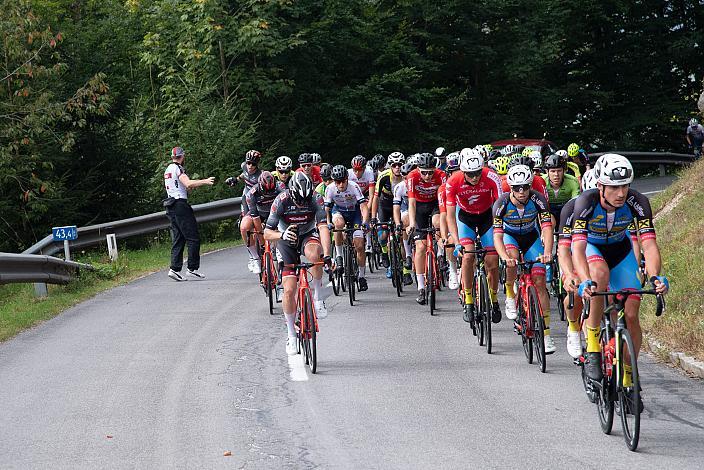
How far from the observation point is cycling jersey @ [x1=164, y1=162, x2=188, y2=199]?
61.0ft

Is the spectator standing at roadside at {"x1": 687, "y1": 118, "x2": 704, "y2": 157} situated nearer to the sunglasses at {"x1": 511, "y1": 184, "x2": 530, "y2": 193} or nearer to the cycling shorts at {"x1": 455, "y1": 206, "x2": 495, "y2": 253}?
the cycling shorts at {"x1": 455, "y1": 206, "x2": 495, "y2": 253}

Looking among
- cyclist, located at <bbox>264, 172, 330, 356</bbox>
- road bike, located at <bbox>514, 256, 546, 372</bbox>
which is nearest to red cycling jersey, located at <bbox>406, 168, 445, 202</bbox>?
cyclist, located at <bbox>264, 172, 330, 356</bbox>

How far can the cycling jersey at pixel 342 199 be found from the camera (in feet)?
57.2

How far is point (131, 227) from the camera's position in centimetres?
2219

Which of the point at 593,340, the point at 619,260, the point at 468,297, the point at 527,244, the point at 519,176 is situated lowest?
the point at 468,297

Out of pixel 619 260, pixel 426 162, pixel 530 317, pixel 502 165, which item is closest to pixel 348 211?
pixel 426 162

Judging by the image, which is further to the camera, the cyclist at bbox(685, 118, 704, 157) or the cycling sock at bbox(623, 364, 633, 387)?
the cyclist at bbox(685, 118, 704, 157)

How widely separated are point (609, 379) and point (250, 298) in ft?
29.1

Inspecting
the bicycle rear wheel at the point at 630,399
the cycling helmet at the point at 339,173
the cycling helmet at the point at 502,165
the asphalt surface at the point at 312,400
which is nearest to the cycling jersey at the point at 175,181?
the cycling helmet at the point at 339,173

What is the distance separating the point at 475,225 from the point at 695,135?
87.1ft

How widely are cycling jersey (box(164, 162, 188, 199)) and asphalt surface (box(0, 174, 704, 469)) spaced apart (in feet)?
14.4

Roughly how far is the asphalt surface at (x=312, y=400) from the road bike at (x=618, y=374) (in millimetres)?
163

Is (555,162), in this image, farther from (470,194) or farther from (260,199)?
(260,199)

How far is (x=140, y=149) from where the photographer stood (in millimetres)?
25656
